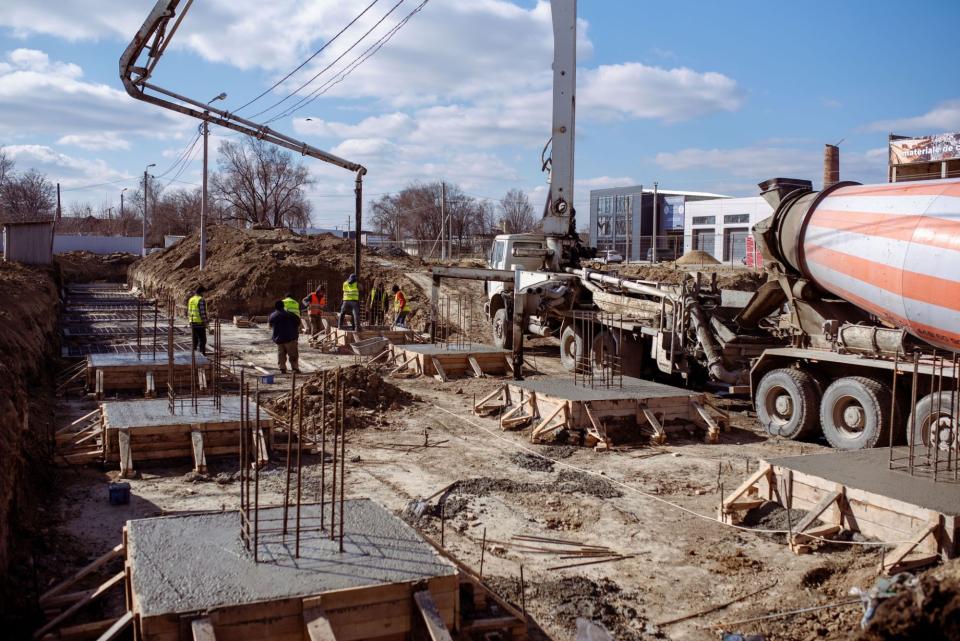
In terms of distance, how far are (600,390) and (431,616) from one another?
795 cm

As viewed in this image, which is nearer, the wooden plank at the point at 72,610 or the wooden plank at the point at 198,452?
the wooden plank at the point at 72,610

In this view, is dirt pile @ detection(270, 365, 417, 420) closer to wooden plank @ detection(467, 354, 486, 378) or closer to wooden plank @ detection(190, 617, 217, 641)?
wooden plank @ detection(467, 354, 486, 378)

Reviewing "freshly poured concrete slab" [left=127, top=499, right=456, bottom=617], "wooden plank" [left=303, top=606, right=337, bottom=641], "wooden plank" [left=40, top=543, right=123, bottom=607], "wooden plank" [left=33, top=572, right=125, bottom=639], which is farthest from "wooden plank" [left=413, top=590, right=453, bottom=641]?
"wooden plank" [left=40, top=543, right=123, bottom=607]

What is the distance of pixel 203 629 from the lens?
173 inches

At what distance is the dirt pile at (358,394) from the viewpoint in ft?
42.3

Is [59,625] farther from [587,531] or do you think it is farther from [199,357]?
[199,357]

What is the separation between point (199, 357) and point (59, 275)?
22.3m

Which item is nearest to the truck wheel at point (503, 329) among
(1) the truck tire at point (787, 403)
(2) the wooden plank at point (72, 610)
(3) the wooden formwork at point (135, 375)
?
(3) the wooden formwork at point (135, 375)

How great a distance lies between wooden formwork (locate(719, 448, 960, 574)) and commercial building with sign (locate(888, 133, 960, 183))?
31.1 metres

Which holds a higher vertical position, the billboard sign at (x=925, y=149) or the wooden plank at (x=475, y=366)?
→ the billboard sign at (x=925, y=149)

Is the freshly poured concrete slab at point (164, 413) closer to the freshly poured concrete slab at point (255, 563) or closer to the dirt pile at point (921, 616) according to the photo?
the freshly poured concrete slab at point (255, 563)

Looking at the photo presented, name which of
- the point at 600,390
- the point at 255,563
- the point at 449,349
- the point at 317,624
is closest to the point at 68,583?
the point at 255,563

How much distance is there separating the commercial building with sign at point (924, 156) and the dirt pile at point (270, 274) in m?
22.5

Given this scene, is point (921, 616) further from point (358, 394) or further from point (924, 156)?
point (924, 156)
